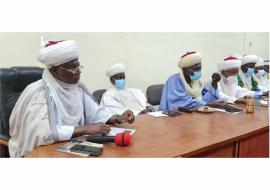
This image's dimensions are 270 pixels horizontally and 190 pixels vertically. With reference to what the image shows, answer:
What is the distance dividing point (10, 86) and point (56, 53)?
0.56m

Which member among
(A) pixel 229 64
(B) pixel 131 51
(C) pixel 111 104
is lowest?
(C) pixel 111 104

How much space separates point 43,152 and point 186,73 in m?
1.85

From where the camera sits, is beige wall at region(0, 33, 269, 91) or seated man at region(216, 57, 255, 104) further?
seated man at region(216, 57, 255, 104)

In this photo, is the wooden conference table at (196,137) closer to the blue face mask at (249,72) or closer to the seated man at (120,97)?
the seated man at (120,97)

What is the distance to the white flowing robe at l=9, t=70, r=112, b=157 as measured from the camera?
1440 millimetres

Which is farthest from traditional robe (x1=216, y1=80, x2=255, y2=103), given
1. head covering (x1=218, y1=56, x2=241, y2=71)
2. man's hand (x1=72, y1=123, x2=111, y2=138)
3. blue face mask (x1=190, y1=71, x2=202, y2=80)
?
man's hand (x1=72, y1=123, x2=111, y2=138)

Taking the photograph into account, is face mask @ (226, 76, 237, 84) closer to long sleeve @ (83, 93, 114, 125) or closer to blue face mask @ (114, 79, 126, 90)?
blue face mask @ (114, 79, 126, 90)

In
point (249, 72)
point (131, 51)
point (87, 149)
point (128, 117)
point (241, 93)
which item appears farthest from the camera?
point (249, 72)

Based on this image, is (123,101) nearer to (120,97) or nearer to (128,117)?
(120,97)

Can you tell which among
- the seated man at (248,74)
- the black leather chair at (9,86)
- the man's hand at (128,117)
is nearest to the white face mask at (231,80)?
the seated man at (248,74)

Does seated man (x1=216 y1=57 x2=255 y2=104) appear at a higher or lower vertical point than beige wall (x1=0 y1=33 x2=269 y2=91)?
lower

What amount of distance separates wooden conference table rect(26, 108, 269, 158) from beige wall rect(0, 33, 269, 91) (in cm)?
144

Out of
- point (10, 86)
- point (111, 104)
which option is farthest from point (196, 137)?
point (111, 104)

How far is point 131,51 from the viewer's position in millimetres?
3623
